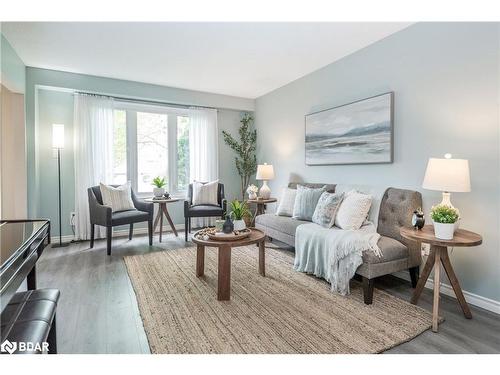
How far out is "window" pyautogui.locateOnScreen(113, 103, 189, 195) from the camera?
464cm

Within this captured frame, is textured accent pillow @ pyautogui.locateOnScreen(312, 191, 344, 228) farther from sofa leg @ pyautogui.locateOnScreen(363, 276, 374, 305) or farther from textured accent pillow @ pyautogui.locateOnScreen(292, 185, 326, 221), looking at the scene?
sofa leg @ pyautogui.locateOnScreen(363, 276, 374, 305)

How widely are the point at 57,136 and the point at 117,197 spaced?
116cm

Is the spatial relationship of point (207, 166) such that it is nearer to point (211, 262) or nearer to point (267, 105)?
point (267, 105)

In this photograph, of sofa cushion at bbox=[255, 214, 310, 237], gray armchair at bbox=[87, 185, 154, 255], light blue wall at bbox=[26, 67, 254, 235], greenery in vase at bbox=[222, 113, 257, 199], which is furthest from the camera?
greenery in vase at bbox=[222, 113, 257, 199]

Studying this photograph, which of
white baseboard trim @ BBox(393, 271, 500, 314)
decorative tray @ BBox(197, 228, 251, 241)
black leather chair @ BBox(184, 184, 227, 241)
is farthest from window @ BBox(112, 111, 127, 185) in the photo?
white baseboard trim @ BBox(393, 271, 500, 314)

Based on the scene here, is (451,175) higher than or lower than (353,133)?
lower

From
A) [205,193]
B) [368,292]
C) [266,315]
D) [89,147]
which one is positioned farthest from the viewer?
[205,193]

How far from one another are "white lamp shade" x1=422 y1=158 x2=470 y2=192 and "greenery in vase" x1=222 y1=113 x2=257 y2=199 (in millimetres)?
3703

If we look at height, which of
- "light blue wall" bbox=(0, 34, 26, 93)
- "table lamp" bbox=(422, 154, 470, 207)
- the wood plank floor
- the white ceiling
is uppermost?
the white ceiling

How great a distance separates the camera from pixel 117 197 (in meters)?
4.03

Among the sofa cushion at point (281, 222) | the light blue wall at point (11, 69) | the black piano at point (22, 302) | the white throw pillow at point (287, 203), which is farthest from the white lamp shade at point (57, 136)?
the white throw pillow at point (287, 203)

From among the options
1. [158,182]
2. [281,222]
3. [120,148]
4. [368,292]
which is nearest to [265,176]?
[281,222]

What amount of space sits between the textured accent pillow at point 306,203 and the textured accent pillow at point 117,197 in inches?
96.5

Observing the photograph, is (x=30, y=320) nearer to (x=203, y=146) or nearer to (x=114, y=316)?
(x=114, y=316)
